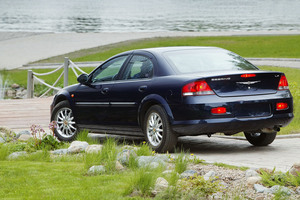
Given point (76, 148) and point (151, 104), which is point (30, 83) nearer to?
point (151, 104)

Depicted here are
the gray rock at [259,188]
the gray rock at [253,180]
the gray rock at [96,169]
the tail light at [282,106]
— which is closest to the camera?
the gray rock at [259,188]

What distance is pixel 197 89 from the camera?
865cm

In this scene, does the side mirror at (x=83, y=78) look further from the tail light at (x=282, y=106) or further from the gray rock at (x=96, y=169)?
the gray rock at (x=96, y=169)

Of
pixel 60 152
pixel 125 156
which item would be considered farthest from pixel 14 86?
pixel 125 156

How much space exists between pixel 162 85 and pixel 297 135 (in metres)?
3.12

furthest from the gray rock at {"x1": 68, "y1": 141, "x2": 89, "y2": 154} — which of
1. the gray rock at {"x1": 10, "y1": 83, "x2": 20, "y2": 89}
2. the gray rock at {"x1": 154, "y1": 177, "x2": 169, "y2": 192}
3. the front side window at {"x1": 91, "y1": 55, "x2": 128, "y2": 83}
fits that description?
the gray rock at {"x1": 10, "y1": 83, "x2": 20, "y2": 89}

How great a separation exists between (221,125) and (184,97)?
62cm

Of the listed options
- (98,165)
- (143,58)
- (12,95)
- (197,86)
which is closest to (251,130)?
(197,86)

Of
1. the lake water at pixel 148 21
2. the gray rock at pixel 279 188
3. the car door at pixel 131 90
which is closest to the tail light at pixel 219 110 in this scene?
the car door at pixel 131 90

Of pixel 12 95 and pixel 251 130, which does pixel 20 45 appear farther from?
pixel 251 130

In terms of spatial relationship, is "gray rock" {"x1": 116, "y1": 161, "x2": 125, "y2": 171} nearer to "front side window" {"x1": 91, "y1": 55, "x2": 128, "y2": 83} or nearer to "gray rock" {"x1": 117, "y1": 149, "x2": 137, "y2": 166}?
"gray rock" {"x1": 117, "y1": 149, "x2": 137, "y2": 166}

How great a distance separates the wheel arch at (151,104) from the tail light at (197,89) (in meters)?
0.42

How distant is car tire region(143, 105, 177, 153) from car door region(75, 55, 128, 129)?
1.11 meters

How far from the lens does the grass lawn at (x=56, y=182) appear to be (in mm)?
6020
